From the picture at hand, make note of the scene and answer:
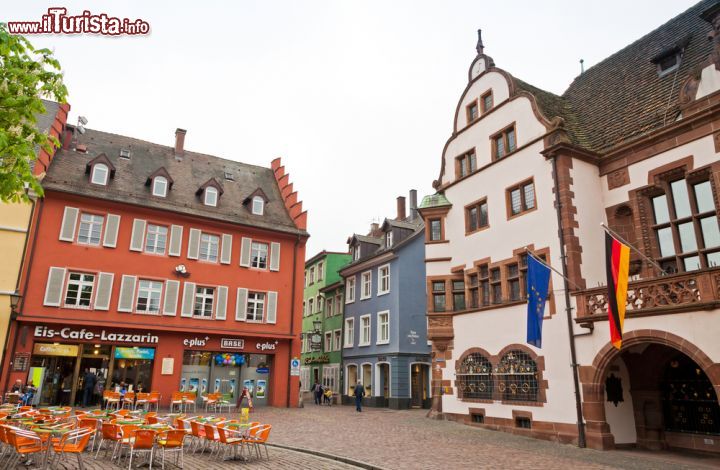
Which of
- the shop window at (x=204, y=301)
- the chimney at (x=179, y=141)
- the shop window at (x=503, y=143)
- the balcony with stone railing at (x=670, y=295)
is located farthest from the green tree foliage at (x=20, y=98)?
the chimney at (x=179, y=141)

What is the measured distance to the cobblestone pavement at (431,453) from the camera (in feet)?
36.7

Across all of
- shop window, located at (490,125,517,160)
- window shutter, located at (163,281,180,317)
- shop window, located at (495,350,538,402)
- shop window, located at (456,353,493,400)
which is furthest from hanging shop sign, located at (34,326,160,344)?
shop window, located at (490,125,517,160)

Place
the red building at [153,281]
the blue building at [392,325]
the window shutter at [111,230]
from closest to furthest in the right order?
the red building at [153,281], the window shutter at [111,230], the blue building at [392,325]

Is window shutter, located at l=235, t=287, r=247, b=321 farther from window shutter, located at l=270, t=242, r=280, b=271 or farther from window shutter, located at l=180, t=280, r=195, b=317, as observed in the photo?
window shutter, located at l=180, t=280, r=195, b=317

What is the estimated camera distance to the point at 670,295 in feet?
42.6

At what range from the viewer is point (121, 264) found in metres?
25.5

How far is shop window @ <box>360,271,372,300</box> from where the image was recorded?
3532cm

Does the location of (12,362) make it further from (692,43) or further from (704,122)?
(692,43)

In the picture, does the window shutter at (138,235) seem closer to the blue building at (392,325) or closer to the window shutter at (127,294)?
the window shutter at (127,294)

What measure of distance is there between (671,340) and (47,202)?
2587cm

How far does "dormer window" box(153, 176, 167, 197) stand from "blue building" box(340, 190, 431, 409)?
13785 millimetres

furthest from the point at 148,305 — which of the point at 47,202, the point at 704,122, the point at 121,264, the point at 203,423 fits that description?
the point at 704,122

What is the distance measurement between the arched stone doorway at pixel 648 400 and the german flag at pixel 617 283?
1.85m

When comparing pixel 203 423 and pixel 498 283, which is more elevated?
Answer: pixel 498 283
